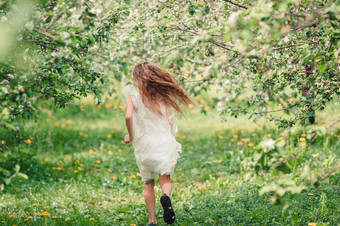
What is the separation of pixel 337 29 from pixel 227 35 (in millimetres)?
858

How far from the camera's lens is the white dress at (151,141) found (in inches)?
139

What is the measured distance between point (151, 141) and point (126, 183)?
156 cm

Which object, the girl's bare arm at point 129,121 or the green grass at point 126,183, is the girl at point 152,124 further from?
the green grass at point 126,183

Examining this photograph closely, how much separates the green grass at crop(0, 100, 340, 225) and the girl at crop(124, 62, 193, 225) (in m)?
0.37

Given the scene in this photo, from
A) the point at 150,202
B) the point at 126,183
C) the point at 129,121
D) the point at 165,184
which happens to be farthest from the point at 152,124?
the point at 126,183

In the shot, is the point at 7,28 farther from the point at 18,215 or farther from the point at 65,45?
the point at 18,215

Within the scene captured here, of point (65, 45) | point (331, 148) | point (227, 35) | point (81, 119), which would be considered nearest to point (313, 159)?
point (331, 148)

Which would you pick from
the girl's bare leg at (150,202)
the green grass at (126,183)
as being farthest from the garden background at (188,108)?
the girl's bare leg at (150,202)

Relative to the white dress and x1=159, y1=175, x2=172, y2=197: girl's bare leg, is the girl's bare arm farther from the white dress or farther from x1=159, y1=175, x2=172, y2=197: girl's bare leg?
x1=159, y1=175, x2=172, y2=197: girl's bare leg

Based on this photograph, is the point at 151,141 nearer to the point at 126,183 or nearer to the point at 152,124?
the point at 152,124

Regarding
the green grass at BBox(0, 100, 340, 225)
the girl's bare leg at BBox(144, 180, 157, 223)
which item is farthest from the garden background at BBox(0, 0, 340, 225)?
the girl's bare leg at BBox(144, 180, 157, 223)

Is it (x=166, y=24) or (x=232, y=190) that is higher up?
(x=166, y=24)

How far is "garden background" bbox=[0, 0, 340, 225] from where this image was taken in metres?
2.19

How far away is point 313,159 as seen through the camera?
496 centimetres
